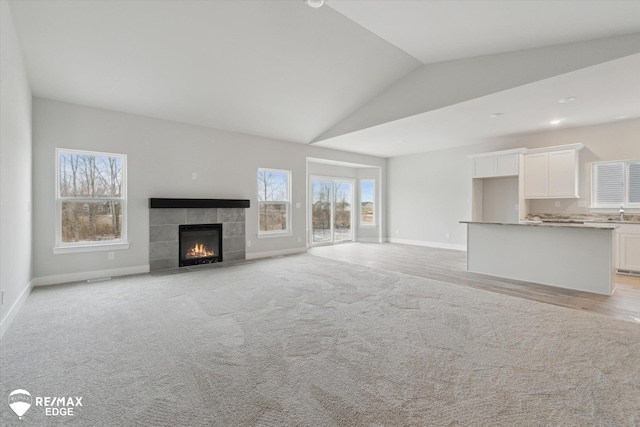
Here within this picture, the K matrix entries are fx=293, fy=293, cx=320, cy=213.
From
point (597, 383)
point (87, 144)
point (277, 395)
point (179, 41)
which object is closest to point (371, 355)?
point (277, 395)

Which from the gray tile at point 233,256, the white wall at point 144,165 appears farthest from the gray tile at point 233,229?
the gray tile at point 233,256

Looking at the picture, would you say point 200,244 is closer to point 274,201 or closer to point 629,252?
point 274,201

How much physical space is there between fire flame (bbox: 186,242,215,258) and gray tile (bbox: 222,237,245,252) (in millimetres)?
304

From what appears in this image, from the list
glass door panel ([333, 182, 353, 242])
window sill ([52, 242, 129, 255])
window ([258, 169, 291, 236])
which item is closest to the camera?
window sill ([52, 242, 129, 255])

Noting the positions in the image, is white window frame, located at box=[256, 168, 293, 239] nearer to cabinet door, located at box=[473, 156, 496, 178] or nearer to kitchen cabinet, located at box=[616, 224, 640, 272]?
cabinet door, located at box=[473, 156, 496, 178]

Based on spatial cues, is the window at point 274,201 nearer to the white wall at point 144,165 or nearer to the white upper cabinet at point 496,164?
the white wall at point 144,165

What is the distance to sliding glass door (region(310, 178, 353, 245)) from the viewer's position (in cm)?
888

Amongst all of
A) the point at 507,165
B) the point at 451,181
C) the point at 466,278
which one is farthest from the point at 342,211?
the point at 466,278

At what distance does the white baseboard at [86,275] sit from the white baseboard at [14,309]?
0.70 feet

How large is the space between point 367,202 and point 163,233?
20.5 feet

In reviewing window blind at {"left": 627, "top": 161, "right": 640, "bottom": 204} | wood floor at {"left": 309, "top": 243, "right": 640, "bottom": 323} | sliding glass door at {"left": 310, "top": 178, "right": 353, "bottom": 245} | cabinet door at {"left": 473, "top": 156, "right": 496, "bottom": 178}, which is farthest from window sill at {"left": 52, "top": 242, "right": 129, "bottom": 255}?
window blind at {"left": 627, "top": 161, "right": 640, "bottom": 204}

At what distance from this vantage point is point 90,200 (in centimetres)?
481

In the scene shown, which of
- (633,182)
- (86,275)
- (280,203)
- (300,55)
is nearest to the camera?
(300,55)

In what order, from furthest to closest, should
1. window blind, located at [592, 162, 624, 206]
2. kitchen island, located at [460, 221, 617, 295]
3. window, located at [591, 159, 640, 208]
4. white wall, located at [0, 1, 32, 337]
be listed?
window blind, located at [592, 162, 624, 206], window, located at [591, 159, 640, 208], kitchen island, located at [460, 221, 617, 295], white wall, located at [0, 1, 32, 337]
